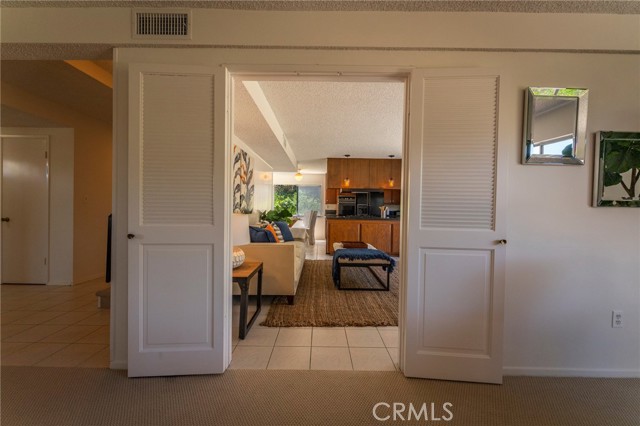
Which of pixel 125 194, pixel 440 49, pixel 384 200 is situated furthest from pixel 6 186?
pixel 384 200

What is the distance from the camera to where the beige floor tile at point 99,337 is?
7.32 feet

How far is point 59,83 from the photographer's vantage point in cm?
276

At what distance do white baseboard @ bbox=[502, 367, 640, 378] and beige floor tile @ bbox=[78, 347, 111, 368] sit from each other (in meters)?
2.96

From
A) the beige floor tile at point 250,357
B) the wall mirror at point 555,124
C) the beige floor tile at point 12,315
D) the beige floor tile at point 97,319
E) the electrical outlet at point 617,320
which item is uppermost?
the wall mirror at point 555,124

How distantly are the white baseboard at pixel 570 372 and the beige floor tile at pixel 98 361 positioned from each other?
2.96m

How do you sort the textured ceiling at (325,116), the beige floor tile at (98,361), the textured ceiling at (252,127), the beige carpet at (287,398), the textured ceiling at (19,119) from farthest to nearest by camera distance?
1. the textured ceiling at (19,119)
2. the textured ceiling at (325,116)
3. the textured ceiling at (252,127)
4. the beige floor tile at (98,361)
5. the beige carpet at (287,398)

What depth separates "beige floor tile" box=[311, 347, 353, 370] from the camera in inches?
75.6

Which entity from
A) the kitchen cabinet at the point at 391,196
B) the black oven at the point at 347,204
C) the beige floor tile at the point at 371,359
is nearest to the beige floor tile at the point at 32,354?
the beige floor tile at the point at 371,359

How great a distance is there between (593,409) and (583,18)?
2.54m

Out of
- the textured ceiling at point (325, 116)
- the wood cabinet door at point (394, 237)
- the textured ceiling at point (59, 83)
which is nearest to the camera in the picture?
the textured ceiling at point (59, 83)

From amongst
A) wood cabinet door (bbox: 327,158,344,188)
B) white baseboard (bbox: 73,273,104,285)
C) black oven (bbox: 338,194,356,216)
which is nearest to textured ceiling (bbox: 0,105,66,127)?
white baseboard (bbox: 73,273,104,285)

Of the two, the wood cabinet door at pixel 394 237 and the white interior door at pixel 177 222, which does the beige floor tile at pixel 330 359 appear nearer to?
the white interior door at pixel 177 222

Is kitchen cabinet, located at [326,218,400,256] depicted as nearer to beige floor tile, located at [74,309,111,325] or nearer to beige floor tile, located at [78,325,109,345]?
beige floor tile, located at [74,309,111,325]

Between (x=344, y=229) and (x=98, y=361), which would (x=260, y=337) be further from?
(x=344, y=229)
